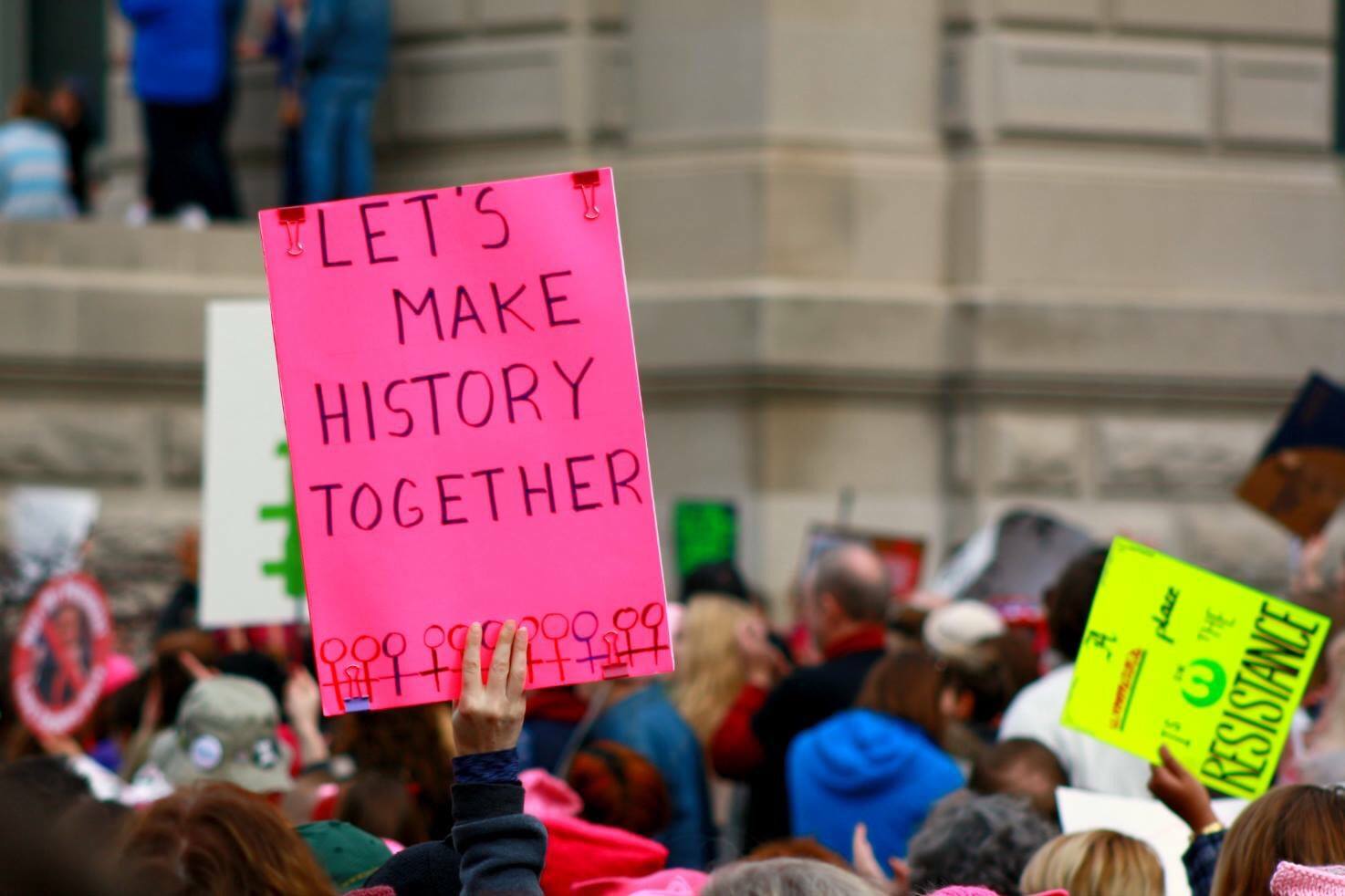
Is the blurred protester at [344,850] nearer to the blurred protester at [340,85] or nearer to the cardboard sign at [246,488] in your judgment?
the cardboard sign at [246,488]

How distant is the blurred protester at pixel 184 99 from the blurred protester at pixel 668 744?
556 centimetres

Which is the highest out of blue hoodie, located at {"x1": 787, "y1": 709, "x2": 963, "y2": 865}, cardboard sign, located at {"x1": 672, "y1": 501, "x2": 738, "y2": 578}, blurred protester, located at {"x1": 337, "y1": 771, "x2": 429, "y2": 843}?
blurred protester, located at {"x1": 337, "y1": 771, "x2": 429, "y2": 843}

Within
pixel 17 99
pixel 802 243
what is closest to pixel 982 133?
Answer: pixel 802 243

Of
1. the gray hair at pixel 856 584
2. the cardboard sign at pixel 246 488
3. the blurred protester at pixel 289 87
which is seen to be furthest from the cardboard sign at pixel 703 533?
the cardboard sign at pixel 246 488

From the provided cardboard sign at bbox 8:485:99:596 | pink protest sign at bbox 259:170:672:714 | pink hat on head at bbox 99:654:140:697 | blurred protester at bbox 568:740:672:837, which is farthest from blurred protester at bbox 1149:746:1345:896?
cardboard sign at bbox 8:485:99:596

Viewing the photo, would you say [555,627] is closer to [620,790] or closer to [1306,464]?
[620,790]

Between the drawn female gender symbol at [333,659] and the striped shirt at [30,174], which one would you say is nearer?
the drawn female gender symbol at [333,659]

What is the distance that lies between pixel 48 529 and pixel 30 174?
144 inches

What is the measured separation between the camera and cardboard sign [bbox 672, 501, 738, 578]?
30.7 ft

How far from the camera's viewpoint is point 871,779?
18.1 feet

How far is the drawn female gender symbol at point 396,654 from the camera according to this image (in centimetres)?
329

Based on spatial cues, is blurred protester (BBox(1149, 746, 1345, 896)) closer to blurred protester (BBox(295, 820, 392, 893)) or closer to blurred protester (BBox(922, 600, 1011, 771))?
blurred protester (BBox(295, 820, 392, 893))

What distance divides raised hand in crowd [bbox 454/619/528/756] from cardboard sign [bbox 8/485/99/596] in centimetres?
561

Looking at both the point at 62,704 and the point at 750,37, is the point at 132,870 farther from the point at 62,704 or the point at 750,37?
the point at 750,37
